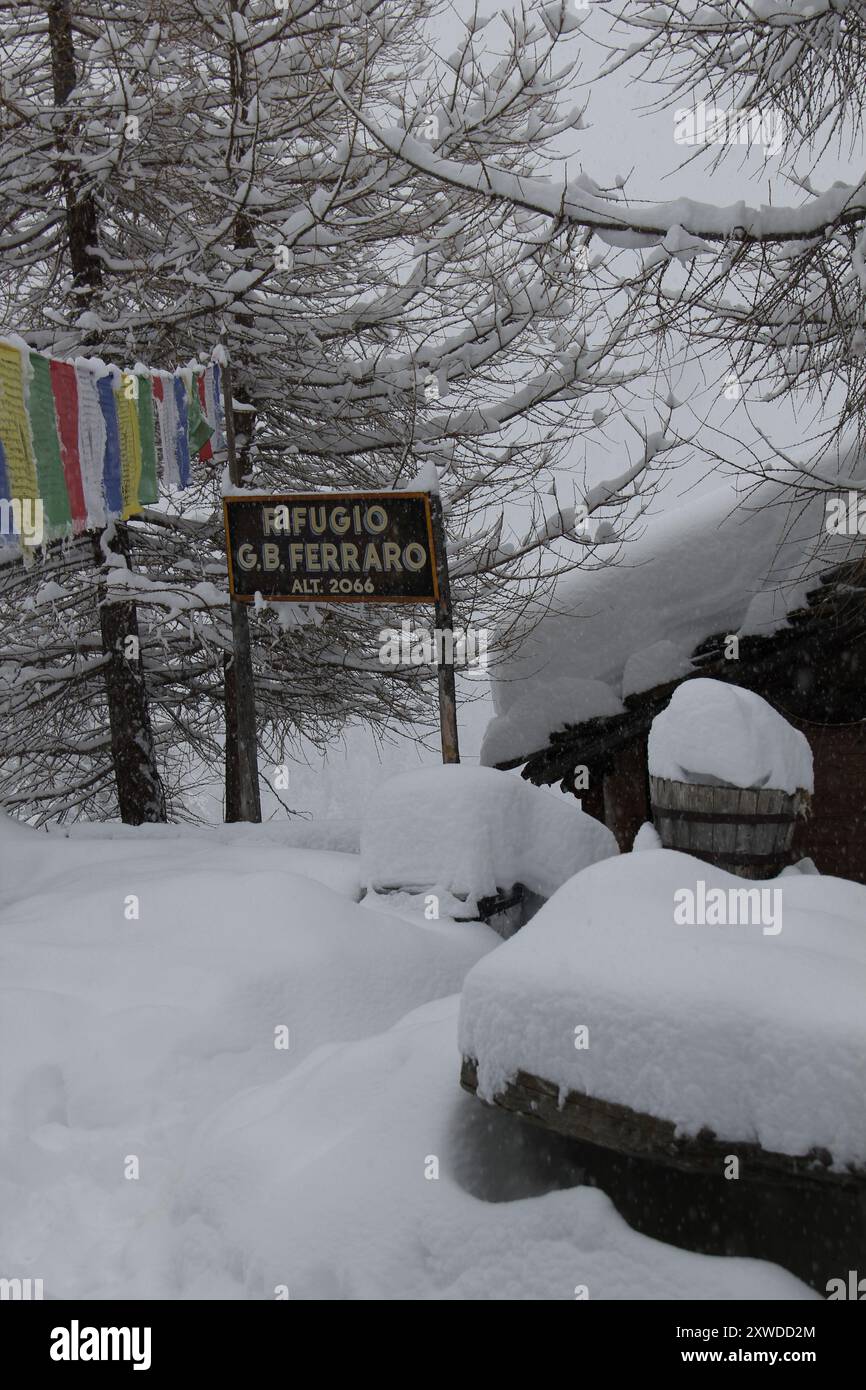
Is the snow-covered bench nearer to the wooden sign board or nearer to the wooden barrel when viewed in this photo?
the wooden sign board

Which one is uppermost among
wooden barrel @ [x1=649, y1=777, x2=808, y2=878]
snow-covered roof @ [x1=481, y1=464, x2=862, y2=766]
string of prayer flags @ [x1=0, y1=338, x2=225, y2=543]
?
string of prayer flags @ [x1=0, y1=338, x2=225, y2=543]

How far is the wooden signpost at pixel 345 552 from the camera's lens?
719 cm

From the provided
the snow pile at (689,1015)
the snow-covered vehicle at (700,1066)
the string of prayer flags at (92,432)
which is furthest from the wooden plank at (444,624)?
the snow-covered vehicle at (700,1066)

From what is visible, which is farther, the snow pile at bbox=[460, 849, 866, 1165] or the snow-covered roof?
the snow-covered roof

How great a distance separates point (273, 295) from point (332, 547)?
448 centimetres

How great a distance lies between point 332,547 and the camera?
750 cm

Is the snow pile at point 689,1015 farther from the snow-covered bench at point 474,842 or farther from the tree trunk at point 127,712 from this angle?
the tree trunk at point 127,712

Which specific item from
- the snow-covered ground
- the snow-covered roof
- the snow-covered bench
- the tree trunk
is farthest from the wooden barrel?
the tree trunk

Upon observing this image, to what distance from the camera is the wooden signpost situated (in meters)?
7.19

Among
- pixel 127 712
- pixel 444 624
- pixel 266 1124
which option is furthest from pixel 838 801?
pixel 127 712

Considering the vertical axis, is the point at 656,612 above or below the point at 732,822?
above

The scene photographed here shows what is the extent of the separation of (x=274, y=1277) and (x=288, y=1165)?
0.41m

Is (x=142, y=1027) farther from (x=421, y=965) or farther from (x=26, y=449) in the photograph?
(x=26, y=449)

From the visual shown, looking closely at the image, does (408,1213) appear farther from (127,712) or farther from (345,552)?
(127,712)
